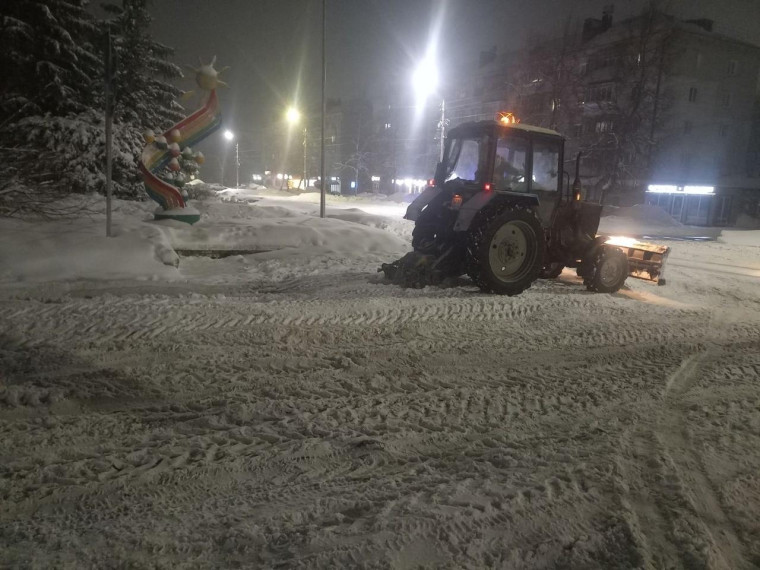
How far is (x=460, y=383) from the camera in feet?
14.4

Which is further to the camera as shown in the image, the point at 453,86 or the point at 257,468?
the point at 453,86

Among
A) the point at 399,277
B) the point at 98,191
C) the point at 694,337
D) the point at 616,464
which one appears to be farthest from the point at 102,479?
the point at 98,191

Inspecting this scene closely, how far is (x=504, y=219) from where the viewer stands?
24.7 feet

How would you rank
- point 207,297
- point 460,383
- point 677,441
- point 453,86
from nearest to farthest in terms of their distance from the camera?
point 677,441
point 460,383
point 207,297
point 453,86

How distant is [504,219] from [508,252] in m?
0.60

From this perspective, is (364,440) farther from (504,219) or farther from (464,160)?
(464,160)

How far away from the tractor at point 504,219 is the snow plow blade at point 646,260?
985mm

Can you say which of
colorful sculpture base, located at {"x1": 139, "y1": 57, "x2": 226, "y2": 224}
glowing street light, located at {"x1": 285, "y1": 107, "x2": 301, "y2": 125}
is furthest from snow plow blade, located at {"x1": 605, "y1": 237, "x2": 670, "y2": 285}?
glowing street light, located at {"x1": 285, "y1": 107, "x2": 301, "y2": 125}

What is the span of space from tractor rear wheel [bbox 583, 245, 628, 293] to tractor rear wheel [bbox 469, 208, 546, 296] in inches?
39.2

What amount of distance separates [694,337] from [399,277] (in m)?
3.87

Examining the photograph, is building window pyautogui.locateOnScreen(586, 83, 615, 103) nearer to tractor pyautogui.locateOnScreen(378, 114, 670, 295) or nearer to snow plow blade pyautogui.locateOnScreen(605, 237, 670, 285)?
snow plow blade pyautogui.locateOnScreen(605, 237, 670, 285)

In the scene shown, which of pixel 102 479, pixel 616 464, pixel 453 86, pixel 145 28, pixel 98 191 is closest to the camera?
pixel 102 479

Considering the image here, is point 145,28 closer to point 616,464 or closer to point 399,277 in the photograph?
point 399,277

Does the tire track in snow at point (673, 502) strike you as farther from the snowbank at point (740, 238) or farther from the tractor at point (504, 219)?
the snowbank at point (740, 238)
